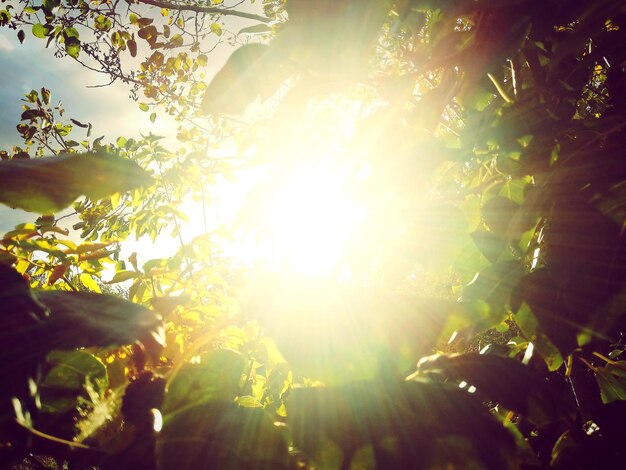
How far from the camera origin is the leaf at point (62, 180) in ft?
1.45

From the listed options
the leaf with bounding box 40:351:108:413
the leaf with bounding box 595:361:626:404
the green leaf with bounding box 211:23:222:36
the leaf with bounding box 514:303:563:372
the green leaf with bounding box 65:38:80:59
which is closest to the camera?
the leaf with bounding box 40:351:108:413

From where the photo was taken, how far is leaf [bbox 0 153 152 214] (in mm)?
442

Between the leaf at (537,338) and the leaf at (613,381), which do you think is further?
the leaf at (613,381)

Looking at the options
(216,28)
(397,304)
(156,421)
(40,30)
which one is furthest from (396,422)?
(216,28)

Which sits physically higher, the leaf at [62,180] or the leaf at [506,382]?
the leaf at [62,180]

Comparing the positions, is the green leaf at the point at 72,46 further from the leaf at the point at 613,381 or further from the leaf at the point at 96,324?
the leaf at the point at 613,381

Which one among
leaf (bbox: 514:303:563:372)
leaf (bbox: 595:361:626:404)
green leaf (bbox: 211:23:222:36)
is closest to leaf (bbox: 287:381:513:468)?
leaf (bbox: 514:303:563:372)

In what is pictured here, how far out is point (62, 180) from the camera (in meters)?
0.48

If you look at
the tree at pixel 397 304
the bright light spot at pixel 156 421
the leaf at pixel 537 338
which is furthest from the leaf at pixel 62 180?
the leaf at pixel 537 338

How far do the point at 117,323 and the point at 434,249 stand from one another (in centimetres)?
75

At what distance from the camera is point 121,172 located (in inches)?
19.9

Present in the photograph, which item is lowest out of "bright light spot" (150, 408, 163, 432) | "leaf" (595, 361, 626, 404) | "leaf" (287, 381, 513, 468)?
"leaf" (595, 361, 626, 404)

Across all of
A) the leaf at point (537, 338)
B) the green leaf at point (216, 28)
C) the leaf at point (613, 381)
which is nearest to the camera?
the leaf at point (537, 338)

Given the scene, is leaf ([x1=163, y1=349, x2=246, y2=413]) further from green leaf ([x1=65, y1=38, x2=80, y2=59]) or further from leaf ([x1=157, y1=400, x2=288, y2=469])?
green leaf ([x1=65, y1=38, x2=80, y2=59])
